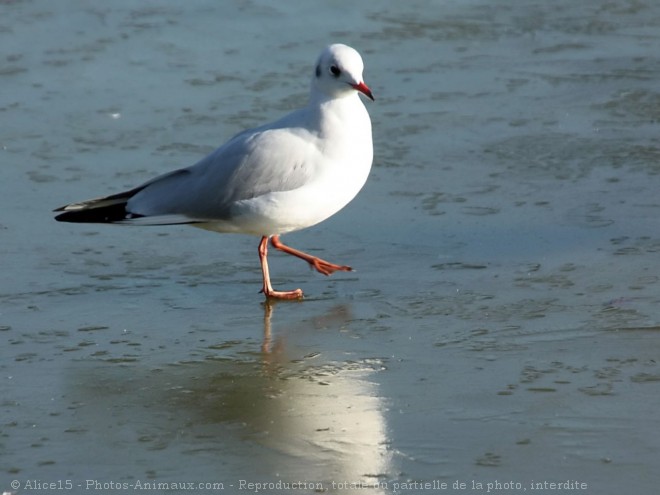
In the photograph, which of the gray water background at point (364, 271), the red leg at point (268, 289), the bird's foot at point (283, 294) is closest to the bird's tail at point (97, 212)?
the gray water background at point (364, 271)

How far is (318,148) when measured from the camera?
5.23 metres

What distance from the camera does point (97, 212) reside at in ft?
17.7

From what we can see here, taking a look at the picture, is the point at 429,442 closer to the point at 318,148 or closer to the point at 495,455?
the point at 495,455

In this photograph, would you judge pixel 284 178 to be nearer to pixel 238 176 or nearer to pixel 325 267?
pixel 238 176

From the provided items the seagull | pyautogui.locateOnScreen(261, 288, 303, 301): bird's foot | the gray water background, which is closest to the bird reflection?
the gray water background

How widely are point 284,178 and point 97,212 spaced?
0.81 metres

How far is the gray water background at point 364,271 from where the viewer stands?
145 inches

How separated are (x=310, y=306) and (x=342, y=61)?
99 centimetres

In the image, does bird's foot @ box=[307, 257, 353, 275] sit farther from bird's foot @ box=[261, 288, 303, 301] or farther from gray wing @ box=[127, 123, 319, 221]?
gray wing @ box=[127, 123, 319, 221]

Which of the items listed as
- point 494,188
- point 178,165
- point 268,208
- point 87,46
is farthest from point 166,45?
point 268,208

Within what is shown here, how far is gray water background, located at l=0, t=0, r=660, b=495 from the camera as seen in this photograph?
369 cm

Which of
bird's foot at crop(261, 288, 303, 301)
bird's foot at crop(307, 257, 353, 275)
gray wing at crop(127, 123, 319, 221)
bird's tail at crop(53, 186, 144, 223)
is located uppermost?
gray wing at crop(127, 123, 319, 221)

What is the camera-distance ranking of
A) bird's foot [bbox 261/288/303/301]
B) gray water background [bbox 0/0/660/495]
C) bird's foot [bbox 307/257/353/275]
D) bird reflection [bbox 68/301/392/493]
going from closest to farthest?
bird reflection [bbox 68/301/392/493] → gray water background [bbox 0/0/660/495] → bird's foot [bbox 261/288/303/301] → bird's foot [bbox 307/257/353/275]

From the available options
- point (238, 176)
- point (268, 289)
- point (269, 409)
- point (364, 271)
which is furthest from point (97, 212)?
point (269, 409)
